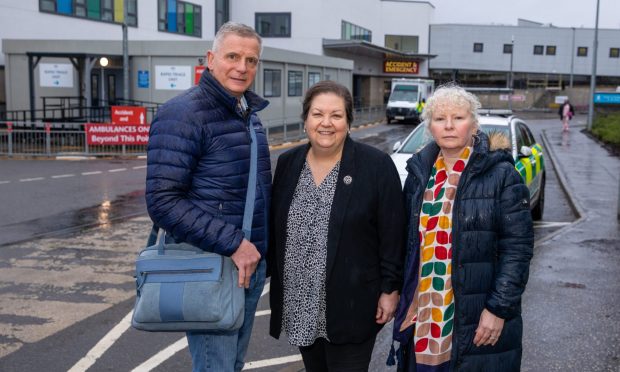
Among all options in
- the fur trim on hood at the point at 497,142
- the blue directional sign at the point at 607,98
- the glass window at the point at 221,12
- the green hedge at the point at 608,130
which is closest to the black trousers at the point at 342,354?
the fur trim on hood at the point at 497,142

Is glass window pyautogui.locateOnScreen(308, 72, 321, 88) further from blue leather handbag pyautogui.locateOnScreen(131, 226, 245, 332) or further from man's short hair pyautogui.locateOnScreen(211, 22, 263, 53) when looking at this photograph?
blue leather handbag pyautogui.locateOnScreen(131, 226, 245, 332)

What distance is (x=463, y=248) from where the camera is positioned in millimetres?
3000

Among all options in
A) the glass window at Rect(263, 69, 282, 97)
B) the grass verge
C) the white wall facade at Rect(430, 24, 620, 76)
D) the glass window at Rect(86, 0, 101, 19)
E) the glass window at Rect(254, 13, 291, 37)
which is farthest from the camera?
the white wall facade at Rect(430, 24, 620, 76)

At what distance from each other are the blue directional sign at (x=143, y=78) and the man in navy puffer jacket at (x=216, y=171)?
26.1 metres

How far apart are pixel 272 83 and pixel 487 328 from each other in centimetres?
2970

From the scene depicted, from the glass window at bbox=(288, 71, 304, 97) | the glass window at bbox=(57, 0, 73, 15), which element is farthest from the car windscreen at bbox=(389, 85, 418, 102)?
the glass window at bbox=(57, 0, 73, 15)

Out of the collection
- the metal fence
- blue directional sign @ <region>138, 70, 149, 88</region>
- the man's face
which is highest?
blue directional sign @ <region>138, 70, 149, 88</region>

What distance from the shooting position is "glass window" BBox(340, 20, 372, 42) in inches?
2030

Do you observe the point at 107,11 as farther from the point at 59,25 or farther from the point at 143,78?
the point at 143,78

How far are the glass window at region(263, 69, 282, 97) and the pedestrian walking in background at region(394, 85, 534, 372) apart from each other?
2812 centimetres

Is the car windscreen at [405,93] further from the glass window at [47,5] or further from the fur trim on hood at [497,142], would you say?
the fur trim on hood at [497,142]

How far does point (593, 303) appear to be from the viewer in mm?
6332

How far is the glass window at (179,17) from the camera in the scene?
129 ft

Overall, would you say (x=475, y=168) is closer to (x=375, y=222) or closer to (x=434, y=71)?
(x=375, y=222)
